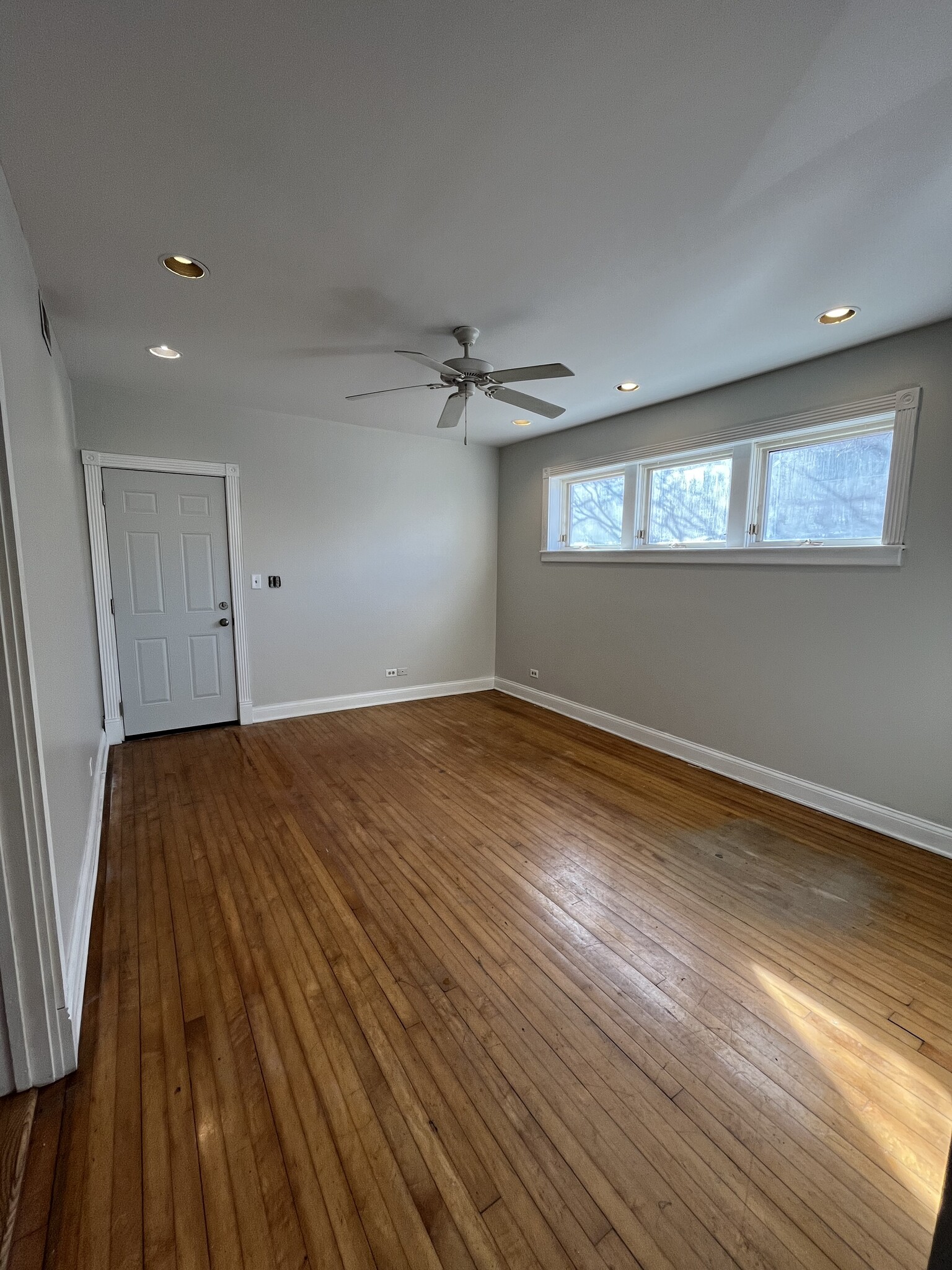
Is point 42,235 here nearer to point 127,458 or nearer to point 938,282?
point 127,458

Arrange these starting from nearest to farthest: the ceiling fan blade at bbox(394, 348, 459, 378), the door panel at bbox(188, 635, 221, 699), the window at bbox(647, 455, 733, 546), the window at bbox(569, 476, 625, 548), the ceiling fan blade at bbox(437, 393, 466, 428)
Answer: the ceiling fan blade at bbox(394, 348, 459, 378) → the ceiling fan blade at bbox(437, 393, 466, 428) → the window at bbox(647, 455, 733, 546) → the door panel at bbox(188, 635, 221, 699) → the window at bbox(569, 476, 625, 548)

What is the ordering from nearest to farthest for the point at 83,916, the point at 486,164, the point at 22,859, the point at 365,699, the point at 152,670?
the point at 22,859, the point at 486,164, the point at 83,916, the point at 152,670, the point at 365,699

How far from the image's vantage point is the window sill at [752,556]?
9.29 feet

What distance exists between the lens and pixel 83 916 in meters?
1.96

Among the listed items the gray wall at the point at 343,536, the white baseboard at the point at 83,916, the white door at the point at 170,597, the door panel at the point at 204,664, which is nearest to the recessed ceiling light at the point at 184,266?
the gray wall at the point at 343,536

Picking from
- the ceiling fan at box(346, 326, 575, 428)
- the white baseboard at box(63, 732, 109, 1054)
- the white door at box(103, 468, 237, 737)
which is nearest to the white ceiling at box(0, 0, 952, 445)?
the ceiling fan at box(346, 326, 575, 428)

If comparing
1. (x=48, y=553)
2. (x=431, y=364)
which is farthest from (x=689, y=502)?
(x=48, y=553)

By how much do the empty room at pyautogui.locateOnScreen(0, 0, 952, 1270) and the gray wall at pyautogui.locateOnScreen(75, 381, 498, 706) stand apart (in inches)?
5.0

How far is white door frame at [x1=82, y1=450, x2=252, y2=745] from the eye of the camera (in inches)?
150

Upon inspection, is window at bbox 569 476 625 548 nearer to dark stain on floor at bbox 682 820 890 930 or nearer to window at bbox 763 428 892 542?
window at bbox 763 428 892 542

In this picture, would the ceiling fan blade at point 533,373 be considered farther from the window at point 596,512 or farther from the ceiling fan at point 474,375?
the window at point 596,512

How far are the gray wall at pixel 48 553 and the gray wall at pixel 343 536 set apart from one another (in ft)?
4.09

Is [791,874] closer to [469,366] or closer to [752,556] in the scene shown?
[752,556]

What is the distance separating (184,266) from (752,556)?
3.51 meters
